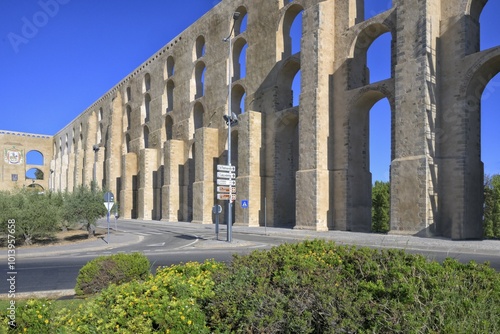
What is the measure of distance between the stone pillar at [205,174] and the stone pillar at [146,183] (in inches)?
452

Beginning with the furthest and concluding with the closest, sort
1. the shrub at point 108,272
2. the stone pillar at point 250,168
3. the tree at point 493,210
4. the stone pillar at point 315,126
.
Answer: the tree at point 493,210 < the stone pillar at point 250,168 < the stone pillar at point 315,126 < the shrub at point 108,272

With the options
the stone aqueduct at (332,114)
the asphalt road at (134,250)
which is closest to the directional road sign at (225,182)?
the asphalt road at (134,250)

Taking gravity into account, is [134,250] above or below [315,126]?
below

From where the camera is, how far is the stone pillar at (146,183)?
4728cm

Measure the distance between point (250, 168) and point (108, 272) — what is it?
24.1 meters

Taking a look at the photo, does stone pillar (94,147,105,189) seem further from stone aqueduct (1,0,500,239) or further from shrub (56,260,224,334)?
shrub (56,260,224,334)

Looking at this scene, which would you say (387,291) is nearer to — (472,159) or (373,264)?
(373,264)

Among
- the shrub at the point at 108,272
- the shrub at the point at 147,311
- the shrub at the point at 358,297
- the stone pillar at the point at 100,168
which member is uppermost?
the stone pillar at the point at 100,168

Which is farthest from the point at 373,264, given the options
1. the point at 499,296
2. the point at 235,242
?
the point at 235,242

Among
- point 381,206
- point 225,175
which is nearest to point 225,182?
point 225,175

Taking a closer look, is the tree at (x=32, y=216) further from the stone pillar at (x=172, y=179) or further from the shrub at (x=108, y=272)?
the stone pillar at (x=172, y=179)

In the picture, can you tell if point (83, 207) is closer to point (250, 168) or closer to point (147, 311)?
point (250, 168)

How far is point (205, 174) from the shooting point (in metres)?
36.8

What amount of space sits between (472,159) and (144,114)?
40.4 m
